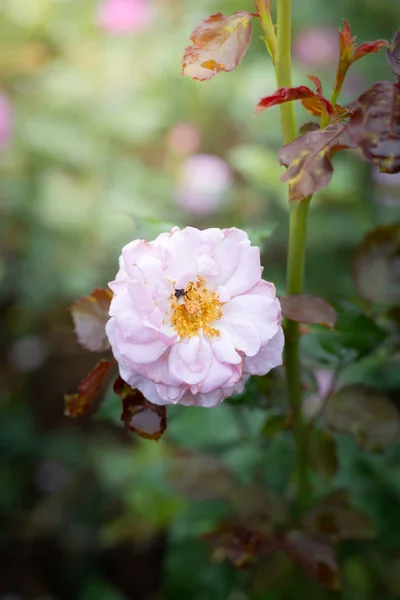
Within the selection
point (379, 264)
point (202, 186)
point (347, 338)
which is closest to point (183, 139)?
point (202, 186)

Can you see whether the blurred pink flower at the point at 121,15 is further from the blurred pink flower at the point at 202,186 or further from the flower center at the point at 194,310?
the flower center at the point at 194,310

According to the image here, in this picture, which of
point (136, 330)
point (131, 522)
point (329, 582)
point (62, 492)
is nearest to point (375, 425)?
point (329, 582)

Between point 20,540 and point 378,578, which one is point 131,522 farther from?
point 378,578

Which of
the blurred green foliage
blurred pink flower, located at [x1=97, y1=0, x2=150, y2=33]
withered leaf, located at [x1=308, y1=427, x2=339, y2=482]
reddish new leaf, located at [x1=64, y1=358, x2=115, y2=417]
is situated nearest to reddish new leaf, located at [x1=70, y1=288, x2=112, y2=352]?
reddish new leaf, located at [x1=64, y1=358, x2=115, y2=417]

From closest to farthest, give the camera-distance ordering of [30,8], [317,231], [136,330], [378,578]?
[136,330], [378,578], [317,231], [30,8]

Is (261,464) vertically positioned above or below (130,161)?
below
